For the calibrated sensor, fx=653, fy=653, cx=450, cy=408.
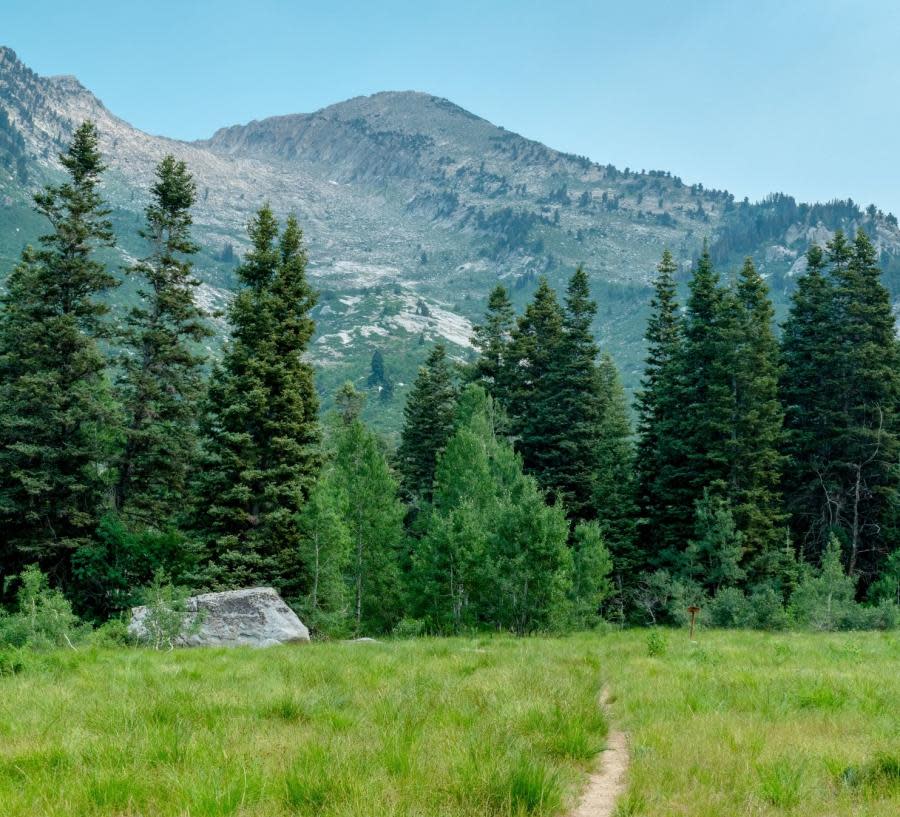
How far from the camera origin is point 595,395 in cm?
5253

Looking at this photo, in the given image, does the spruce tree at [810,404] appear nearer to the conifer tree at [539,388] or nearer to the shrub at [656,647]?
the conifer tree at [539,388]

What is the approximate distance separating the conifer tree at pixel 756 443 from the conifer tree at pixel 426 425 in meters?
23.1

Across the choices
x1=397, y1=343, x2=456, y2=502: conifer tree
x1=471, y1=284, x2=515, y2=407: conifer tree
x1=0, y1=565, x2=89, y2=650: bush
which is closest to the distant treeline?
Result: x1=0, y1=565, x2=89, y2=650: bush

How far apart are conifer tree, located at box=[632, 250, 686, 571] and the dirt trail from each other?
124ft

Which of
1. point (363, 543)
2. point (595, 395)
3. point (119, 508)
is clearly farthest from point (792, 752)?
point (595, 395)

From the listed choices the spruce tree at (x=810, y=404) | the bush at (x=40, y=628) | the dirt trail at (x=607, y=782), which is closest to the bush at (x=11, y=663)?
the bush at (x=40, y=628)

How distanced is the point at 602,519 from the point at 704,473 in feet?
24.9

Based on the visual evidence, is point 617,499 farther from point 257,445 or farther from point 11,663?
point 11,663

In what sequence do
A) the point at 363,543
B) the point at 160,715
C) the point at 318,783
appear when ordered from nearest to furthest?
1. the point at 318,783
2. the point at 160,715
3. the point at 363,543

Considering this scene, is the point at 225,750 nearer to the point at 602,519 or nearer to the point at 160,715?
the point at 160,715

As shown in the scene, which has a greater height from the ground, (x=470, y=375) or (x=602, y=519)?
(x=470, y=375)

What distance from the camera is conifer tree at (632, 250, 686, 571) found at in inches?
1758

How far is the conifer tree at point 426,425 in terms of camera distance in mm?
56594

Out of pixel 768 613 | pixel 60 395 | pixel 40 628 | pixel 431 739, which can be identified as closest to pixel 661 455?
pixel 768 613
